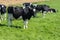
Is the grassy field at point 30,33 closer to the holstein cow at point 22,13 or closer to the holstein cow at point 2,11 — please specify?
the holstein cow at point 22,13

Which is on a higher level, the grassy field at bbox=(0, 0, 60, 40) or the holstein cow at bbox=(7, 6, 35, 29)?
the holstein cow at bbox=(7, 6, 35, 29)

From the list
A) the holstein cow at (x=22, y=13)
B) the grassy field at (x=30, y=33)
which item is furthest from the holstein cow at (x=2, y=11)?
the holstein cow at (x=22, y=13)

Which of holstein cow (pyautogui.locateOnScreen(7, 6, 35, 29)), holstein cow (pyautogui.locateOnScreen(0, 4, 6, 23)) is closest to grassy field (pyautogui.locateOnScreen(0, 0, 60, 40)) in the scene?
holstein cow (pyautogui.locateOnScreen(7, 6, 35, 29))

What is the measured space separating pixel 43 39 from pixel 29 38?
0.81 meters

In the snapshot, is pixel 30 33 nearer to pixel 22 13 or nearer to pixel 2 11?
pixel 22 13

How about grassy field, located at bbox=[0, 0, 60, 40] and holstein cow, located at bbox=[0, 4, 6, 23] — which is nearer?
grassy field, located at bbox=[0, 0, 60, 40]

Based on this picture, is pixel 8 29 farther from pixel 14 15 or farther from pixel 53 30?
pixel 53 30

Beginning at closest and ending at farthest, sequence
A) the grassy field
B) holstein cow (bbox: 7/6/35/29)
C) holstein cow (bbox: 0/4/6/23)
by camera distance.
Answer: the grassy field < holstein cow (bbox: 7/6/35/29) < holstein cow (bbox: 0/4/6/23)

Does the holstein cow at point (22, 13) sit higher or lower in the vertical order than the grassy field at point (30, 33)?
higher

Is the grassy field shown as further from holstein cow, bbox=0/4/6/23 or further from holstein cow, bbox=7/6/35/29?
holstein cow, bbox=0/4/6/23

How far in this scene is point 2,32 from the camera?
48.8ft

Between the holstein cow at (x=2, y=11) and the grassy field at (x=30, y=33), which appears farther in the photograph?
the holstein cow at (x=2, y=11)

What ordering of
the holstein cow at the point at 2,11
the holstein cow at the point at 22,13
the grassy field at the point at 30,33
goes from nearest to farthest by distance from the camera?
the grassy field at the point at 30,33
the holstein cow at the point at 22,13
the holstein cow at the point at 2,11

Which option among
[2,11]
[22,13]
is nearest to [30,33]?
[22,13]
